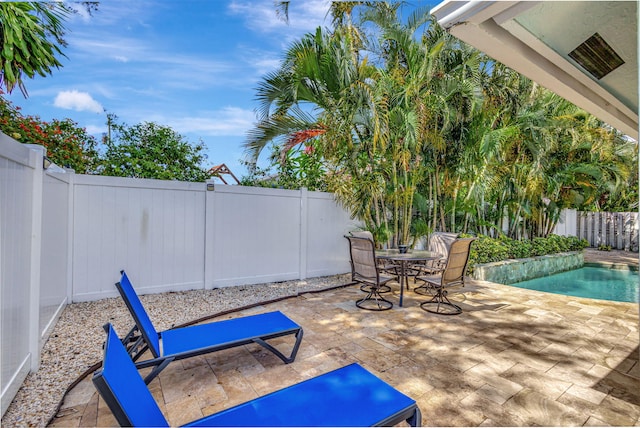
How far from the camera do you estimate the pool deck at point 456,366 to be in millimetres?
2461

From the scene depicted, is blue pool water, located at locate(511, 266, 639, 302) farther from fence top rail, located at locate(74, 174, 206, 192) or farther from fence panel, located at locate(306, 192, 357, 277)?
fence top rail, located at locate(74, 174, 206, 192)

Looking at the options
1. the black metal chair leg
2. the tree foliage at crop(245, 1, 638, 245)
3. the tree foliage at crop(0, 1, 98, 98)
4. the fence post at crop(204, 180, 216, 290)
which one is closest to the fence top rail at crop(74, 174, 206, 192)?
the fence post at crop(204, 180, 216, 290)

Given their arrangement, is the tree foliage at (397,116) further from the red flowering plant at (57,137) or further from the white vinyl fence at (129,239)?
the red flowering plant at (57,137)

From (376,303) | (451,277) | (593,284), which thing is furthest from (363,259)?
(593,284)

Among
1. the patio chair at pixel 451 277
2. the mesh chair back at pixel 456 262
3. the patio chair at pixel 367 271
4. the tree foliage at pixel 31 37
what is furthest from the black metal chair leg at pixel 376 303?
the tree foliage at pixel 31 37

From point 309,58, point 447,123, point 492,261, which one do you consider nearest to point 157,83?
point 309,58

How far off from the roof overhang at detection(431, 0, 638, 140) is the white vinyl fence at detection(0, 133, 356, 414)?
3.22 m

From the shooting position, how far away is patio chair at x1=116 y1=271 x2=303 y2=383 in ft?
8.78

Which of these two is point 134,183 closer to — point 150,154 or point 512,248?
point 150,154

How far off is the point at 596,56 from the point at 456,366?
3057 mm

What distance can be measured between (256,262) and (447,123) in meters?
4.85

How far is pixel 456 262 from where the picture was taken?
486cm

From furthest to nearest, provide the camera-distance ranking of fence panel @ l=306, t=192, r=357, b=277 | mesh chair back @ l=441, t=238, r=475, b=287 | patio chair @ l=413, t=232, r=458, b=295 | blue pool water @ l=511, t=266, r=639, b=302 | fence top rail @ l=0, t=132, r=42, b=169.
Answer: blue pool water @ l=511, t=266, r=639, b=302
fence panel @ l=306, t=192, r=357, b=277
patio chair @ l=413, t=232, r=458, b=295
mesh chair back @ l=441, t=238, r=475, b=287
fence top rail @ l=0, t=132, r=42, b=169

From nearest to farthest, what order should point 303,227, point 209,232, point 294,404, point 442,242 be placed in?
1. point 294,404
2. point 209,232
3. point 442,242
4. point 303,227
